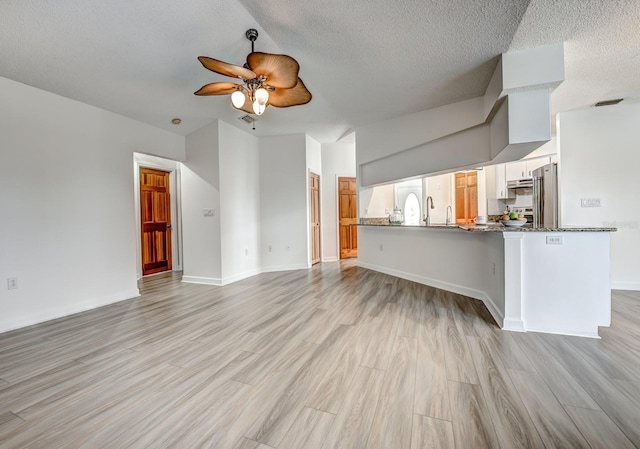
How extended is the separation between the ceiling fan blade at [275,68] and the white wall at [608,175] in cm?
424

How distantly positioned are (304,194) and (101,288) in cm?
371

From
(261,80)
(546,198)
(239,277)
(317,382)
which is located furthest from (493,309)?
(239,277)

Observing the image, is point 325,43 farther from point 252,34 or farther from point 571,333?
point 571,333

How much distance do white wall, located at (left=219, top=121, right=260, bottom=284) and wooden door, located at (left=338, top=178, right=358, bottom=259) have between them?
2.30 metres

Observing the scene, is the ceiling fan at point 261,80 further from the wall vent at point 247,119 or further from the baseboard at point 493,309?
the baseboard at point 493,309

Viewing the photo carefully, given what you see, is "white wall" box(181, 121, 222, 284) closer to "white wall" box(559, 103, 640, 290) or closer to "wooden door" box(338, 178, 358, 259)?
"wooden door" box(338, 178, 358, 259)

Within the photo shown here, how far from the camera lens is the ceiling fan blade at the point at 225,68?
2.24m

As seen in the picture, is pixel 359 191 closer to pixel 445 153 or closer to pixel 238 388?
pixel 445 153

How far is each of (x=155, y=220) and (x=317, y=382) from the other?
548 cm

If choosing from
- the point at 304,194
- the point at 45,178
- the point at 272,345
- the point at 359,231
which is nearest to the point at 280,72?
the point at 272,345

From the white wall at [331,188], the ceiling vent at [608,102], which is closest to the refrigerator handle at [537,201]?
the ceiling vent at [608,102]

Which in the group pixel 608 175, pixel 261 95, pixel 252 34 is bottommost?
pixel 608 175

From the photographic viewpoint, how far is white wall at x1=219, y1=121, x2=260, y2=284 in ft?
15.7

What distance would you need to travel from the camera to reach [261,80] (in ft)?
8.50
